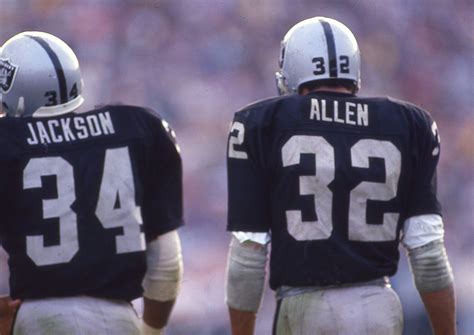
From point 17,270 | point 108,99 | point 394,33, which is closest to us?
point 17,270

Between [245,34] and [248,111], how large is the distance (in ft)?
12.8

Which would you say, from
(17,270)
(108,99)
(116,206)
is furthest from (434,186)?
(108,99)

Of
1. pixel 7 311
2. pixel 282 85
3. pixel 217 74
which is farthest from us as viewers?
pixel 217 74

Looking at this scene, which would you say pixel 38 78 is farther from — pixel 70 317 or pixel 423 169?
pixel 423 169

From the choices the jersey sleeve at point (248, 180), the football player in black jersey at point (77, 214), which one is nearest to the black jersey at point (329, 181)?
the jersey sleeve at point (248, 180)

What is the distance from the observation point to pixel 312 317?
388 cm

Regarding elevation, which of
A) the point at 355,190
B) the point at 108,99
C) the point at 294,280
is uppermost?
the point at 355,190

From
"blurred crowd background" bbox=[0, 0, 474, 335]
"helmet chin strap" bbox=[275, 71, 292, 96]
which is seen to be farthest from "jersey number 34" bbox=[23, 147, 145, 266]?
"blurred crowd background" bbox=[0, 0, 474, 335]

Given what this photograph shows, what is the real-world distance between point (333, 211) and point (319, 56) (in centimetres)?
51

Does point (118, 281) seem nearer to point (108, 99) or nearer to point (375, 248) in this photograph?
point (375, 248)

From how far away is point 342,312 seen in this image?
3869mm

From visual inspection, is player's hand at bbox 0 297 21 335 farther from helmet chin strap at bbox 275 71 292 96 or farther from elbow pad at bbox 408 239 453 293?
elbow pad at bbox 408 239 453 293

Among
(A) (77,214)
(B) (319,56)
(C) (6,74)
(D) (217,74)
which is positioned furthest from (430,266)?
(D) (217,74)

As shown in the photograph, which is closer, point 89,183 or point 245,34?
point 89,183
